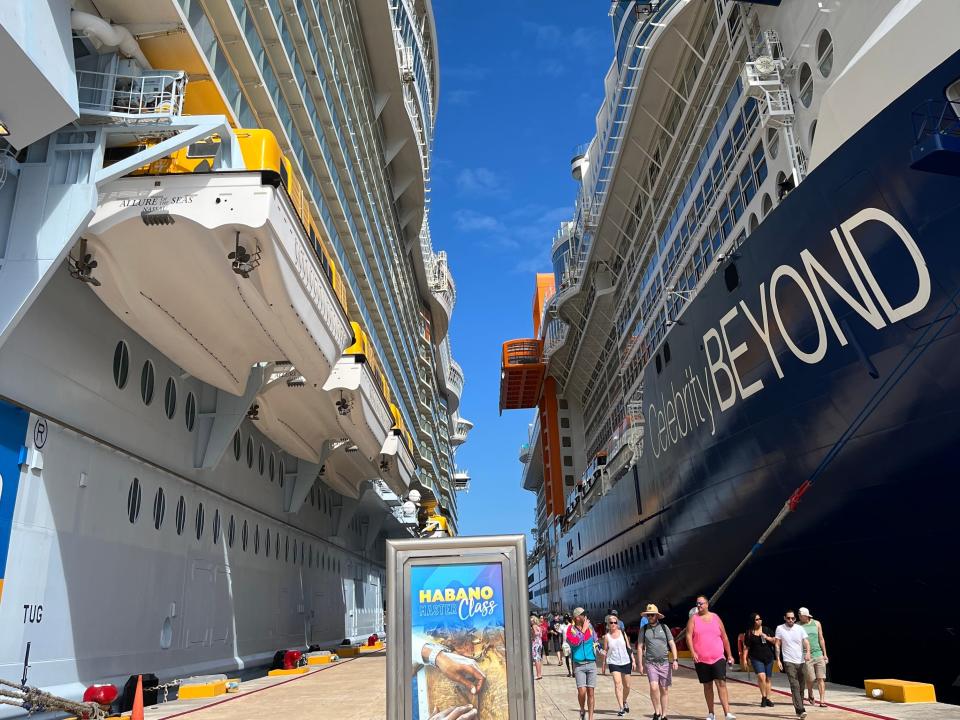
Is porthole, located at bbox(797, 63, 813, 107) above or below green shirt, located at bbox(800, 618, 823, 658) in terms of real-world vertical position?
above

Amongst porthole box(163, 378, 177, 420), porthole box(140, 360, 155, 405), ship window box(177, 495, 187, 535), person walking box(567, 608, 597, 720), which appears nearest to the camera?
person walking box(567, 608, 597, 720)

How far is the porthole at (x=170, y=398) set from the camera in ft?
43.8

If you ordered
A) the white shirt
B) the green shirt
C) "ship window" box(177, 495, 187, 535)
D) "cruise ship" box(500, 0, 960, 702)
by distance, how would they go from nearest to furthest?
"cruise ship" box(500, 0, 960, 702) < the white shirt < the green shirt < "ship window" box(177, 495, 187, 535)

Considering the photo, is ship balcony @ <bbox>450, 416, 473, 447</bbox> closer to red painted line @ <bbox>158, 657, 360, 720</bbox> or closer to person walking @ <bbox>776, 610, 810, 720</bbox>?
red painted line @ <bbox>158, 657, 360, 720</bbox>

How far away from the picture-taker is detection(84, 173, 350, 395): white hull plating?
29.3 ft

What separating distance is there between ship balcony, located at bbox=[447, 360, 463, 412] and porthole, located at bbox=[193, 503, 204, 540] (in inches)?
1971

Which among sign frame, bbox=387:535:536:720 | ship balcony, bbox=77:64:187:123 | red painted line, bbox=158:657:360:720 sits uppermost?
ship balcony, bbox=77:64:187:123

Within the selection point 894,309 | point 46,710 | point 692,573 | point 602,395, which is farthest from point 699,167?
point 602,395

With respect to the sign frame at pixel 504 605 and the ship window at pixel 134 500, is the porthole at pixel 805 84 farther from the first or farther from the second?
the ship window at pixel 134 500

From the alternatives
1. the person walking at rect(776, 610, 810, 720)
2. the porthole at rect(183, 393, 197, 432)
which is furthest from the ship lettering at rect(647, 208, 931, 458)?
the porthole at rect(183, 393, 197, 432)

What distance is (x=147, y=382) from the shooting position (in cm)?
1266

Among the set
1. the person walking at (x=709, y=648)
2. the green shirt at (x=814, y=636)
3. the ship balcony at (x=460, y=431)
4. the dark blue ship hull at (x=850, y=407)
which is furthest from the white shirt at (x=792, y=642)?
the ship balcony at (x=460, y=431)

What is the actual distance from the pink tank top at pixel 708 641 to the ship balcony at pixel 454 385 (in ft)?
187

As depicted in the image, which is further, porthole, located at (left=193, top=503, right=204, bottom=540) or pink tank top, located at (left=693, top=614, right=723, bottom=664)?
porthole, located at (left=193, top=503, right=204, bottom=540)
